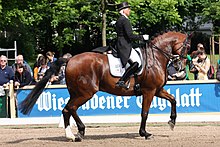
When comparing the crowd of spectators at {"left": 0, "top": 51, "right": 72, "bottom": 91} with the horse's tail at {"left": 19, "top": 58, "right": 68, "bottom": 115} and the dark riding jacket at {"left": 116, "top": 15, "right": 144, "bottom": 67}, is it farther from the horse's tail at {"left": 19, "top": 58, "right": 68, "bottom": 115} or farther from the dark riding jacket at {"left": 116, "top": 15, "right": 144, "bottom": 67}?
the dark riding jacket at {"left": 116, "top": 15, "right": 144, "bottom": 67}

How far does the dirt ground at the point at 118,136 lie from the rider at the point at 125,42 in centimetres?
133

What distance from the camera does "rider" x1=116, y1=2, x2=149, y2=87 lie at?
460 inches

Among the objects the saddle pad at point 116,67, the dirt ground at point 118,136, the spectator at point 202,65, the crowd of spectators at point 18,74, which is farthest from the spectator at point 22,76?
the saddle pad at point 116,67

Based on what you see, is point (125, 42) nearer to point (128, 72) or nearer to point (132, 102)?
point (128, 72)

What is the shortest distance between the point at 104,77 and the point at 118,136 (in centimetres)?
149

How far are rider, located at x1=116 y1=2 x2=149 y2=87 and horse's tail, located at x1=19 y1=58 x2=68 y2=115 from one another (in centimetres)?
128

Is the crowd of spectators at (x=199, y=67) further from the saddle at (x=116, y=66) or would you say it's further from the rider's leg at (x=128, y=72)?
the rider's leg at (x=128, y=72)

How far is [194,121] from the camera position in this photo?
15.7 meters

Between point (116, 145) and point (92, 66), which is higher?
point (92, 66)

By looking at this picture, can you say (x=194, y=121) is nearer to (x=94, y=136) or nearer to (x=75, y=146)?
(x=94, y=136)

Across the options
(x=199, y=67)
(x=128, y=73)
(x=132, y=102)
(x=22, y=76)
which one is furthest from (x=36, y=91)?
(x=199, y=67)

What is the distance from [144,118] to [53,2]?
22.3m

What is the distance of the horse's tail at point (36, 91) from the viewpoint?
12102 millimetres

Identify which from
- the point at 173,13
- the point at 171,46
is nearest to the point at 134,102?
the point at 171,46
